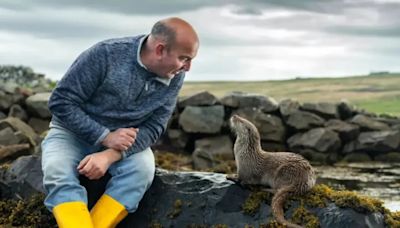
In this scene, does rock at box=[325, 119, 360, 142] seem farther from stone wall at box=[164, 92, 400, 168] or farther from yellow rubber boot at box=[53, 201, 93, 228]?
yellow rubber boot at box=[53, 201, 93, 228]

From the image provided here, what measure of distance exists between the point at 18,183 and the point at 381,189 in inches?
354

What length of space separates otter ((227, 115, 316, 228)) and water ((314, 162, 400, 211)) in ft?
20.3

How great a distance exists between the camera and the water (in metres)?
13.5

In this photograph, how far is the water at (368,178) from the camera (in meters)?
13.5

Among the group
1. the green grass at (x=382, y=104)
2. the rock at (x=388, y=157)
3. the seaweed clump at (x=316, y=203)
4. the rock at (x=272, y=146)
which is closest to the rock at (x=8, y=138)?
the rock at (x=272, y=146)

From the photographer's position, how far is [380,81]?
52.4 meters

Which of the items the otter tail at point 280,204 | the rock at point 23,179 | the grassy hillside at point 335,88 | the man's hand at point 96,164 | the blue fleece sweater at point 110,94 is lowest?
the grassy hillside at point 335,88

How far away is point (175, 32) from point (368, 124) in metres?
15.7

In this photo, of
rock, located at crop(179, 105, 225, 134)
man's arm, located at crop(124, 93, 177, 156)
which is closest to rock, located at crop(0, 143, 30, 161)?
rock, located at crop(179, 105, 225, 134)

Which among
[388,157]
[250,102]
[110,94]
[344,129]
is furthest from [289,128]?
[110,94]

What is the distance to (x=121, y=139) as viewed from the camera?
5746 millimetres

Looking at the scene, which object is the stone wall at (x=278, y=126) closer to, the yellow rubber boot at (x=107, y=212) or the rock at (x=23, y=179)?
the rock at (x=23, y=179)

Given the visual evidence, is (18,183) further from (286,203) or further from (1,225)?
A: (286,203)

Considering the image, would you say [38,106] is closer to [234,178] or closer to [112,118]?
[112,118]
